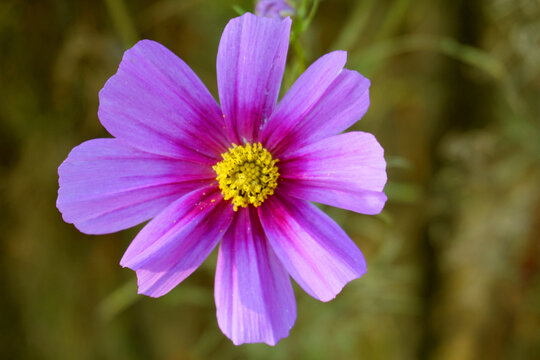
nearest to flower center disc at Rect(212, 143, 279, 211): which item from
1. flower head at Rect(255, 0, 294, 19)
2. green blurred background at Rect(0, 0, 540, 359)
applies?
Result: flower head at Rect(255, 0, 294, 19)

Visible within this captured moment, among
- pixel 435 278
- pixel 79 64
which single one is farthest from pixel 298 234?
pixel 435 278

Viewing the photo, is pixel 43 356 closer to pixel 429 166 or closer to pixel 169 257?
pixel 169 257

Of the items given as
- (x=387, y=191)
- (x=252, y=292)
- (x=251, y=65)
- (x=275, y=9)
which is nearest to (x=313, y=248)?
(x=252, y=292)

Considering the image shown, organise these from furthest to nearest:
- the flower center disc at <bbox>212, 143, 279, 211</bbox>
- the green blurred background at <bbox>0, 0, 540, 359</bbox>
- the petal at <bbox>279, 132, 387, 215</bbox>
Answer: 1. the green blurred background at <bbox>0, 0, 540, 359</bbox>
2. the flower center disc at <bbox>212, 143, 279, 211</bbox>
3. the petal at <bbox>279, 132, 387, 215</bbox>

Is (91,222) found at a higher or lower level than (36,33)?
lower

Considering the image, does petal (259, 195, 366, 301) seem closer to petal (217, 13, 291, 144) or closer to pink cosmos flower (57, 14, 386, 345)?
pink cosmos flower (57, 14, 386, 345)

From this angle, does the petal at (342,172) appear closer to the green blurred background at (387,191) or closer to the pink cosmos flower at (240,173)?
the pink cosmos flower at (240,173)
